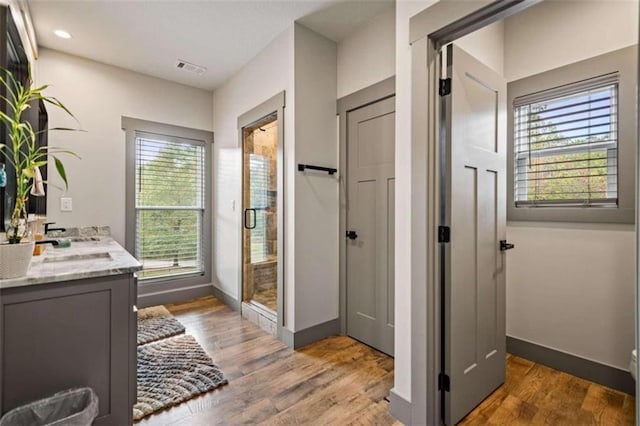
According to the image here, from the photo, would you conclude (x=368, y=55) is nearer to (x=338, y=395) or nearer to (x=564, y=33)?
(x=564, y=33)

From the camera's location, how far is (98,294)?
4.87 feet

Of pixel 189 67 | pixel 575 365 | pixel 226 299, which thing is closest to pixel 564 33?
pixel 575 365

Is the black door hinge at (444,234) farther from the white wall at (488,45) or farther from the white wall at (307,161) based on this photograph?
the white wall at (307,161)

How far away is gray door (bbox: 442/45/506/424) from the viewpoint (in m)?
1.60

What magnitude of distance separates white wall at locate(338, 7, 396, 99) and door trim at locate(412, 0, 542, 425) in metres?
0.86

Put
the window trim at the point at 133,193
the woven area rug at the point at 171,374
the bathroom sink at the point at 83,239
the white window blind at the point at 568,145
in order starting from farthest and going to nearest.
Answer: the window trim at the point at 133,193 < the bathroom sink at the point at 83,239 < the white window blind at the point at 568,145 < the woven area rug at the point at 171,374

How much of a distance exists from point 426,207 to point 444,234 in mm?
170

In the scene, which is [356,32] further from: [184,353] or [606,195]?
[184,353]

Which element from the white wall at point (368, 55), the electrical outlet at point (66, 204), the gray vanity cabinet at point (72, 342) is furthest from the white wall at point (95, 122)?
the white wall at point (368, 55)

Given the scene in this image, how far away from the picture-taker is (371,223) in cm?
261

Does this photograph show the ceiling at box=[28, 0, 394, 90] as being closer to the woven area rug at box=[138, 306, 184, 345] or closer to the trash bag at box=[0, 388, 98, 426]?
the trash bag at box=[0, 388, 98, 426]

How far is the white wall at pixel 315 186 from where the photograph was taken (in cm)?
261

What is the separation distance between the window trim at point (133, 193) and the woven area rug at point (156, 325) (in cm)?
40

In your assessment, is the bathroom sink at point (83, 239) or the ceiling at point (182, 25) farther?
the bathroom sink at point (83, 239)
